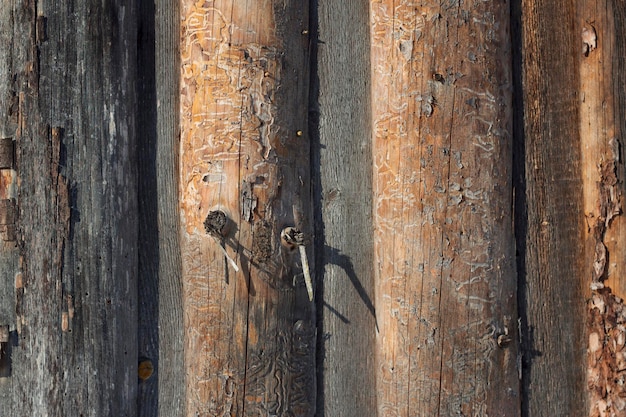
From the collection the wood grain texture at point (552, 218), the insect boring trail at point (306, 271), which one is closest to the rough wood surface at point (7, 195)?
the insect boring trail at point (306, 271)

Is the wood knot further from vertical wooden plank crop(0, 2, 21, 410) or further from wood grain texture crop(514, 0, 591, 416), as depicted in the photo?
wood grain texture crop(514, 0, 591, 416)

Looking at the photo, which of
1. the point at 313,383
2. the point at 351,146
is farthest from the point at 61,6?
the point at 313,383

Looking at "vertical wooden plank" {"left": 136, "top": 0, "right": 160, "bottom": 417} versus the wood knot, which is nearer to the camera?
the wood knot

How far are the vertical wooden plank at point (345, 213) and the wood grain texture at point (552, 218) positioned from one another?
57 centimetres

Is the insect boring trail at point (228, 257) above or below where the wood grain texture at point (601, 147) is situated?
A: below

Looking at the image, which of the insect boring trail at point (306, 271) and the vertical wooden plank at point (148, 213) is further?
the vertical wooden plank at point (148, 213)

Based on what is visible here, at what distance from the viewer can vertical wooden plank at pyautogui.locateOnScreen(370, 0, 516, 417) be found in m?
1.85

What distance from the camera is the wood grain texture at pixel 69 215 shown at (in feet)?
6.18

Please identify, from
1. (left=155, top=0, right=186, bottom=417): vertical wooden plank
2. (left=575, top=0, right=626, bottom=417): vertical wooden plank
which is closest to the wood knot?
(left=155, top=0, right=186, bottom=417): vertical wooden plank

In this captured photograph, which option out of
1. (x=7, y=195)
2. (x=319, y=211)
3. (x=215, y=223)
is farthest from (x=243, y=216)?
(x=7, y=195)

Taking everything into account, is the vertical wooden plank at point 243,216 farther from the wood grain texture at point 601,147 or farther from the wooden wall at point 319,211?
the wood grain texture at point 601,147

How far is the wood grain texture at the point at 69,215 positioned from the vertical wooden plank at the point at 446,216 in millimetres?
982

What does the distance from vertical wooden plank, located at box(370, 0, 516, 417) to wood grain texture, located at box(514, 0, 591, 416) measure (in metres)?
0.13

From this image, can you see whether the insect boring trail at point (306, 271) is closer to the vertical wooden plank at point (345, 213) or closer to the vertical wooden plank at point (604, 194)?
the vertical wooden plank at point (345, 213)
